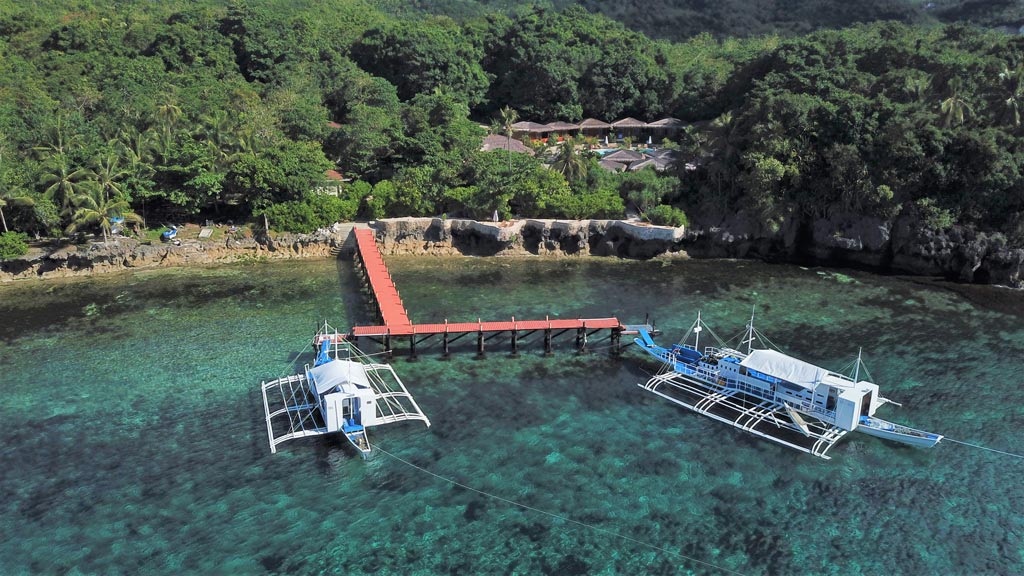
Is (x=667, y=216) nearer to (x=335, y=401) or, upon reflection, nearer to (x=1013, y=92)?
(x=1013, y=92)

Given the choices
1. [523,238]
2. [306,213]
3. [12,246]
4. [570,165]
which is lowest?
[523,238]

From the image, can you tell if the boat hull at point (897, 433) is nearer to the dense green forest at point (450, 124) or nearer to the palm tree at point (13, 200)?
the dense green forest at point (450, 124)

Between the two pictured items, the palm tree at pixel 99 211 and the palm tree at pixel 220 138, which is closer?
the palm tree at pixel 99 211

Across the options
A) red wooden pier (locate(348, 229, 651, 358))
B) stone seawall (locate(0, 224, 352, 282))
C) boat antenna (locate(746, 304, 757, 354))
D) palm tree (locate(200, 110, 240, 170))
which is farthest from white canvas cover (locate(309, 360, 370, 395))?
palm tree (locate(200, 110, 240, 170))

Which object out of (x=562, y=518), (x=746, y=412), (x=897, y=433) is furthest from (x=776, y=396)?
(x=562, y=518)

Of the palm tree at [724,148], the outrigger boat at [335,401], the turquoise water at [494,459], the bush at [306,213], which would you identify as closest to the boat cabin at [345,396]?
the outrigger boat at [335,401]

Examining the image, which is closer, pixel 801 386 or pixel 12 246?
pixel 801 386
